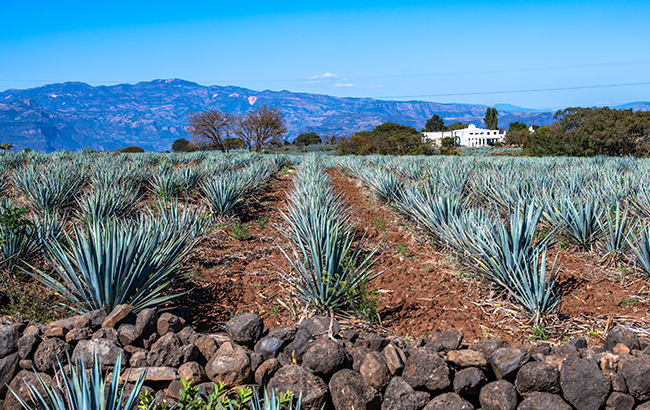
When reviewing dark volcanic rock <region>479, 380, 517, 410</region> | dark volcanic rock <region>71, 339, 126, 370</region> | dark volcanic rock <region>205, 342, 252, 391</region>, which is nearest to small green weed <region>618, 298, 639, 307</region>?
dark volcanic rock <region>479, 380, 517, 410</region>

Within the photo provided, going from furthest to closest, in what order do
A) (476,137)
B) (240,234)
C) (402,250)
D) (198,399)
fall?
(476,137), (240,234), (402,250), (198,399)

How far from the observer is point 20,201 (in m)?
7.04

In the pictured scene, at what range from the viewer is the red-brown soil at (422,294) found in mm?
3074

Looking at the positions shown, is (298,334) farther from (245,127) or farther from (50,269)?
(245,127)

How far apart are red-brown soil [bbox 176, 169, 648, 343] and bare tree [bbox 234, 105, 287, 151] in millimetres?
39682

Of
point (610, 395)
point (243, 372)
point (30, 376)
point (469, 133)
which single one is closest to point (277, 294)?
point (243, 372)

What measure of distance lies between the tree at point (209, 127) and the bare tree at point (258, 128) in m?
2.38

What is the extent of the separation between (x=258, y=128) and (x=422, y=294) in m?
41.8

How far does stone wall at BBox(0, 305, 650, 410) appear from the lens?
205 cm

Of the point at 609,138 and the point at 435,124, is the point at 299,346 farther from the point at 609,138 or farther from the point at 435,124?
the point at 435,124

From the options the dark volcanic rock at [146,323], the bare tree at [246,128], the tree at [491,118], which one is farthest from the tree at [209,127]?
the tree at [491,118]

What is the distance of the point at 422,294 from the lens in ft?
12.2

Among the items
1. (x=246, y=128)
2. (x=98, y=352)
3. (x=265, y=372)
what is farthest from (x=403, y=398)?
(x=246, y=128)

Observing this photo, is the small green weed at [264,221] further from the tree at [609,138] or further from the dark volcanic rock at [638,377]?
the tree at [609,138]
